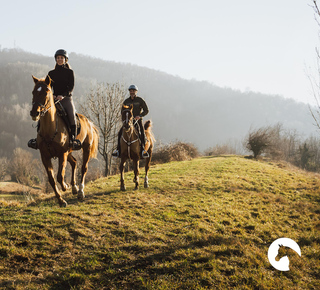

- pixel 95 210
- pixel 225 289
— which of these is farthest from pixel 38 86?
pixel 225 289

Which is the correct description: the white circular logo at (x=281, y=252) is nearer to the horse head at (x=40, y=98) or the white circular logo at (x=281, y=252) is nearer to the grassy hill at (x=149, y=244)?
the grassy hill at (x=149, y=244)

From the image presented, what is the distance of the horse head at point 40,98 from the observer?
5.46 m

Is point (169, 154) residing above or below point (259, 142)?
below

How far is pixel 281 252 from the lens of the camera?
19.9 ft

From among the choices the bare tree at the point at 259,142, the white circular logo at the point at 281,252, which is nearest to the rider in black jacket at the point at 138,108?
the white circular logo at the point at 281,252

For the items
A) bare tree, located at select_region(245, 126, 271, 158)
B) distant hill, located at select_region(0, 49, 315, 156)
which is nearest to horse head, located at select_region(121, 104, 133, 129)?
bare tree, located at select_region(245, 126, 271, 158)

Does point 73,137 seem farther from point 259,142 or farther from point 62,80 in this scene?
point 259,142

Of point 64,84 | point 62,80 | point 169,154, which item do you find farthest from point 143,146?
point 169,154

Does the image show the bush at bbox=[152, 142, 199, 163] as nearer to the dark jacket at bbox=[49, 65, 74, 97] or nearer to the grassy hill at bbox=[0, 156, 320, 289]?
the grassy hill at bbox=[0, 156, 320, 289]

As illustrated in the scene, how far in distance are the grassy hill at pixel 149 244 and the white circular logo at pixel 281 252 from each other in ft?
0.54

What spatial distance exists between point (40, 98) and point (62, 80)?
180cm

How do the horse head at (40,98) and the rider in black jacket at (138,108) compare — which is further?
the rider in black jacket at (138,108)

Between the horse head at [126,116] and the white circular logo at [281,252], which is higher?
the horse head at [126,116]

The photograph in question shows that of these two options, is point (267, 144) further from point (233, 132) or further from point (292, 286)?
point (233, 132)
